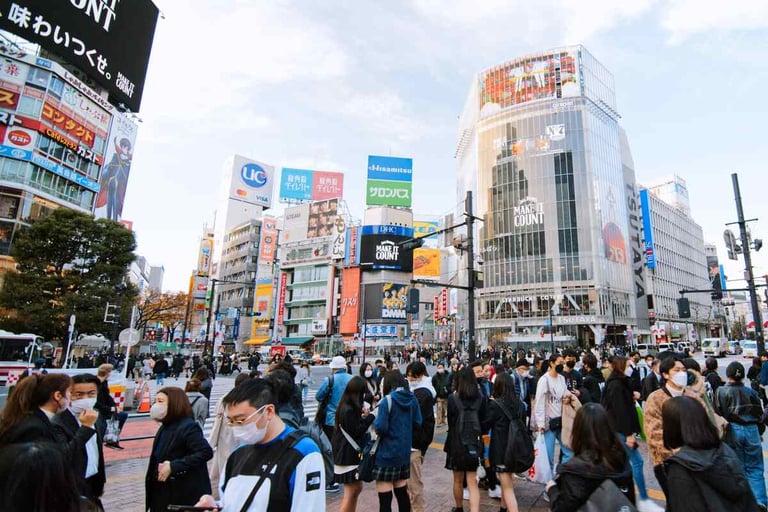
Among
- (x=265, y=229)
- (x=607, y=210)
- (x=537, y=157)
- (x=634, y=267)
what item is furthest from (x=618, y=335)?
(x=265, y=229)

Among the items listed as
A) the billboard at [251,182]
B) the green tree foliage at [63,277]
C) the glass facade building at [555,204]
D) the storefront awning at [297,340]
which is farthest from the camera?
the billboard at [251,182]

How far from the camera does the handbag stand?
89.4 inches

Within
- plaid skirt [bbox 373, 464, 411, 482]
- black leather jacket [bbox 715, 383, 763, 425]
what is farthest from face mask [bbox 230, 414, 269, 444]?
black leather jacket [bbox 715, 383, 763, 425]

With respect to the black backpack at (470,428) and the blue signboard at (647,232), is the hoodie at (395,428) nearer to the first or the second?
the black backpack at (470,428)

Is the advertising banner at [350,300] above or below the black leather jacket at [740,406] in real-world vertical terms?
above

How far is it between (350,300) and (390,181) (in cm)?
2176

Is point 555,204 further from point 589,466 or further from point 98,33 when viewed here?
point 589,466

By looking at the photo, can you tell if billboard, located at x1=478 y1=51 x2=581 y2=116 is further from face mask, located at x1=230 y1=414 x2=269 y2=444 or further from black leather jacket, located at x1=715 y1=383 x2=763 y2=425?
face mask, located at x1=230 y1=414 x2=269 y2=444

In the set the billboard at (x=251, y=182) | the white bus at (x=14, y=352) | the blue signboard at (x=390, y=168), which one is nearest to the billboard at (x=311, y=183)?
the billboard at (x=251, y=182)

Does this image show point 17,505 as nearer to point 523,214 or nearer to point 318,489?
point 318,489

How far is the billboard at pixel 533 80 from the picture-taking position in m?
65.0

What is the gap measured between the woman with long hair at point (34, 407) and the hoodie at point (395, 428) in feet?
9.27

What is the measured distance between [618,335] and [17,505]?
70190 millimetres

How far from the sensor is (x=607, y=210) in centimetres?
6328
